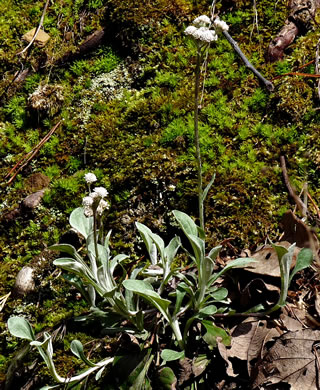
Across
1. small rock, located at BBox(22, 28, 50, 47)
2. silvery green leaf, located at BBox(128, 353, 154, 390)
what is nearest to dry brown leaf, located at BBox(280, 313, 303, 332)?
silvery green leaf, located at BBox(128, 353, 154, 390)

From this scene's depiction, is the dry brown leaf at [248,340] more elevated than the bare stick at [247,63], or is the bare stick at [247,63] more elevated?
the bare stick at [247,63]

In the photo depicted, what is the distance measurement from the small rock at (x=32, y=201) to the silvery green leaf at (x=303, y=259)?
188 cm

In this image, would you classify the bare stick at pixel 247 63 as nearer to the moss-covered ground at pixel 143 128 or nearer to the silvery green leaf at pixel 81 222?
the moss-covered ground at pixel 143 128

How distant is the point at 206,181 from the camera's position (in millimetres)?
2943

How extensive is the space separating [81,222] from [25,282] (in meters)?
0.72

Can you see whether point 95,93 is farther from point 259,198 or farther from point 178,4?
point 259,198

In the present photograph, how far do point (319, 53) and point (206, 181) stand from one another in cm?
126

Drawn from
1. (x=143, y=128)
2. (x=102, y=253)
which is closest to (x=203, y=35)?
(x=102, y=253)

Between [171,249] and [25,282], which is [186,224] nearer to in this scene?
[171,249]

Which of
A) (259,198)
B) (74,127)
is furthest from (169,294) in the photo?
(74,127)

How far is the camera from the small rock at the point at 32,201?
321 cm

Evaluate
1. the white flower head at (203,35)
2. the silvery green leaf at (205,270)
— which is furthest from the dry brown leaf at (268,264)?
the white flower head at (203,35)

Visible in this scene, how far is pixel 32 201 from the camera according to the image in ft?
10.6

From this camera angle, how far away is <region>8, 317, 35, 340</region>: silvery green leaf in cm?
231
